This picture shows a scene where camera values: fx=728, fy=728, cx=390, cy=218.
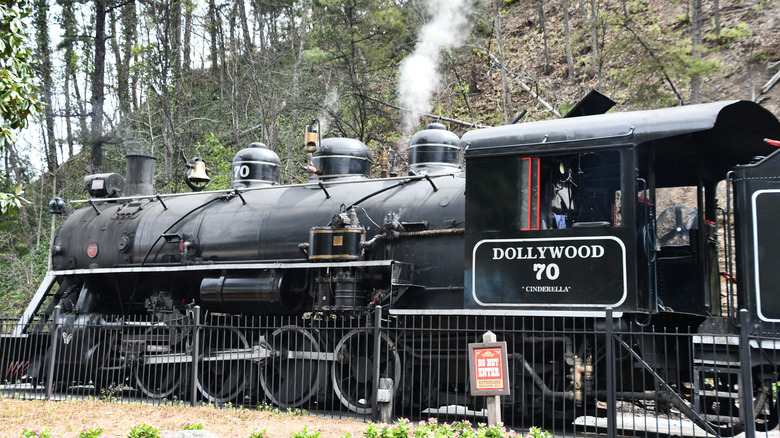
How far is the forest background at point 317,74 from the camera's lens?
62.5 ft

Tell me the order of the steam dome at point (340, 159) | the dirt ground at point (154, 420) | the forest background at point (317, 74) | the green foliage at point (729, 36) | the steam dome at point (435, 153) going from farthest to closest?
1. the forest background at point (317, 74)
2. the green foliage at point (729, 36)
3. the steam dome at point (340, 159)
4. the steam dome at point (435, 153)
5. the dirt ground at point (154, 420)

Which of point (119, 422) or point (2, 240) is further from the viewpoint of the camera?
point (2, 240)

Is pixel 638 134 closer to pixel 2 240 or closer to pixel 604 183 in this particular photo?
pixel 604 183

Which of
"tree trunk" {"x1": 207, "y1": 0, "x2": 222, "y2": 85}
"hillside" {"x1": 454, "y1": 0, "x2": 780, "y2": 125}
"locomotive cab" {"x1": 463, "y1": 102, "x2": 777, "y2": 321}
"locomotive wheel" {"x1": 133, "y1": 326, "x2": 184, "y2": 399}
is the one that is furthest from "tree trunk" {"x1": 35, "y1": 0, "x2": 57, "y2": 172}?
"locomotive cab" {"x1": 463, "y1": 102, "x2": 777, "y2": 321}

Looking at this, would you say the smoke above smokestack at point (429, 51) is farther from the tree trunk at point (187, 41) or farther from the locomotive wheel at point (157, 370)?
the locomotive wheel at point (157, 370)

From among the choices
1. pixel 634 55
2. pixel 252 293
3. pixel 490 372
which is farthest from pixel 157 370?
pixel 634 55

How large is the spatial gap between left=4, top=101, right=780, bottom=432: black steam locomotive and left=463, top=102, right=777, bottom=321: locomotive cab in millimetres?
15

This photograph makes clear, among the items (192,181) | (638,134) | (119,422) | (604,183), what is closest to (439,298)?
(604,183)

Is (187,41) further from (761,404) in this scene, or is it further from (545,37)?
(761,404)

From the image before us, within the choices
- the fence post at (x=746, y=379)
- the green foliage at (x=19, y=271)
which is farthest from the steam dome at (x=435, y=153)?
→ the green foliage at (x=19, y=271)

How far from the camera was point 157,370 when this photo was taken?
9977 mm

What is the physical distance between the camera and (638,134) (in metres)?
6.49

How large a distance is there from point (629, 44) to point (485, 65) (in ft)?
31.7

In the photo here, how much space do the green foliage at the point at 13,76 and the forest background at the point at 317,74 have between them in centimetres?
1150
